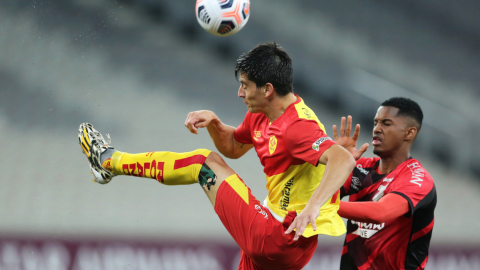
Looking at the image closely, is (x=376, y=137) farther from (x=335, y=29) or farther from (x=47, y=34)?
(x=47, y=34)

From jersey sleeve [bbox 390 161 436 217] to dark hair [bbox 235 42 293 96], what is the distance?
880mm

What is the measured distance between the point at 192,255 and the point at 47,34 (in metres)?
3.23

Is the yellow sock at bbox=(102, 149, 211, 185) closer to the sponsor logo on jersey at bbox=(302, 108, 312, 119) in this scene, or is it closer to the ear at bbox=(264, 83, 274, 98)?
the ear at bbox=(264, 83, 274, 98)

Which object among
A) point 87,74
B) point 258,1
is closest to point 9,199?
point 87,74

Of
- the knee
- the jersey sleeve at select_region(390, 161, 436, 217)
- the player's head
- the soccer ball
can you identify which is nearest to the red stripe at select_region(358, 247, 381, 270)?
the jersey sleeve at select_region(390, 161, 436, 217)

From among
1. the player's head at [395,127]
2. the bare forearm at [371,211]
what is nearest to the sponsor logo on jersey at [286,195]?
the bare forearm at [371,211]

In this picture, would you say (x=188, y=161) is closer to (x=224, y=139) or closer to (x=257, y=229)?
(x=257, y=229)

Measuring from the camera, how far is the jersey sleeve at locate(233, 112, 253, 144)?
2.73m

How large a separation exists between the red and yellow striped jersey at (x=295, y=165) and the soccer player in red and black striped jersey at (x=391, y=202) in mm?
158

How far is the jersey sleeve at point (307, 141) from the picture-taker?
1949mm

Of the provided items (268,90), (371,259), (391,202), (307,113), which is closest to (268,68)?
(268,90)

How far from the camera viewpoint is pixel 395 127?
2.82 metres

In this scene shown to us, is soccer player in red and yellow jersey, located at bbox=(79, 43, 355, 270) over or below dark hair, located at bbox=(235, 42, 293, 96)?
below

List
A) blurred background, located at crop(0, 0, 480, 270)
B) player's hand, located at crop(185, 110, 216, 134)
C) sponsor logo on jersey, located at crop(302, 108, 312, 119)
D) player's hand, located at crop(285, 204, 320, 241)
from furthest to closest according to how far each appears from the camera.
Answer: blurred background, located at crop(0, 0, 480, 270) < player's hand, located at crop(185, 110, 216, 134) < sponsor logo on jersey, located at crop(302, 108, 312, 119) < player's hand, located at crop(285, 204, 320, 241)
